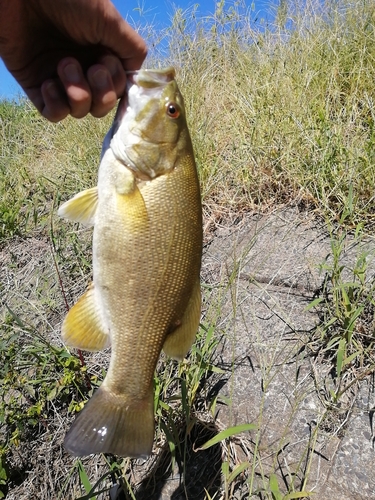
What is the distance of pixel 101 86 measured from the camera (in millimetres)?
1503

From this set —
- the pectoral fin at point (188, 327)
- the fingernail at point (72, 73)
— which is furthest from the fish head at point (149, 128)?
the pectoral fin at point (188, 327)

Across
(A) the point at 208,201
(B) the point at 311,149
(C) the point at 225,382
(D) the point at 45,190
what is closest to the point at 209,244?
(A) the point at 208,201

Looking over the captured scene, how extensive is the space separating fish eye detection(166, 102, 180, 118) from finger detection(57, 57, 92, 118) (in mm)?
299

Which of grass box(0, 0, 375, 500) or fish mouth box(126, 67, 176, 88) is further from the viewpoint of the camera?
grass box(0, 0, 375, 500)

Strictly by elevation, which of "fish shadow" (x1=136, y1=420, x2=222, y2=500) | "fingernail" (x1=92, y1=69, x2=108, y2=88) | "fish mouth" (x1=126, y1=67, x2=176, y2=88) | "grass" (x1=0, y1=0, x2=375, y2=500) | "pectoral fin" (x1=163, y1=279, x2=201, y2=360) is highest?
"fingernail" (x1=92, y1=69, x2=108, y2=88)

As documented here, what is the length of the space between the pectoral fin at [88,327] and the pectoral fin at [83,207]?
0.25m

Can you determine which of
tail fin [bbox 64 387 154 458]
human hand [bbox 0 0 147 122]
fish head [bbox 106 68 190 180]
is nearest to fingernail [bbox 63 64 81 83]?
human hand [bbox 0 0 147 122]

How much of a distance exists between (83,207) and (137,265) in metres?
0.29

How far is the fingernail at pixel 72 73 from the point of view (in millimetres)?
1507

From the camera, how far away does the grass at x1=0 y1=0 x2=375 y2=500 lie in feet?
6.12

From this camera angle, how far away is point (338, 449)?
5.75 ft

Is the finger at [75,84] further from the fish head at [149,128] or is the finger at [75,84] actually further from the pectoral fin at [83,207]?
the pectoral fin at [83,207]

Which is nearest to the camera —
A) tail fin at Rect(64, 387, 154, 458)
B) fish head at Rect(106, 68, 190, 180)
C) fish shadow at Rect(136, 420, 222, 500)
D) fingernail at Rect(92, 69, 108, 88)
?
tail fin at Rect(64, 387, 154, 458)

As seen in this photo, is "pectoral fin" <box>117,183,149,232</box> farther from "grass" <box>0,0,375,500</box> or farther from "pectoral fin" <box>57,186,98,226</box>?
"grass" <box>0,0,375,500</box>
